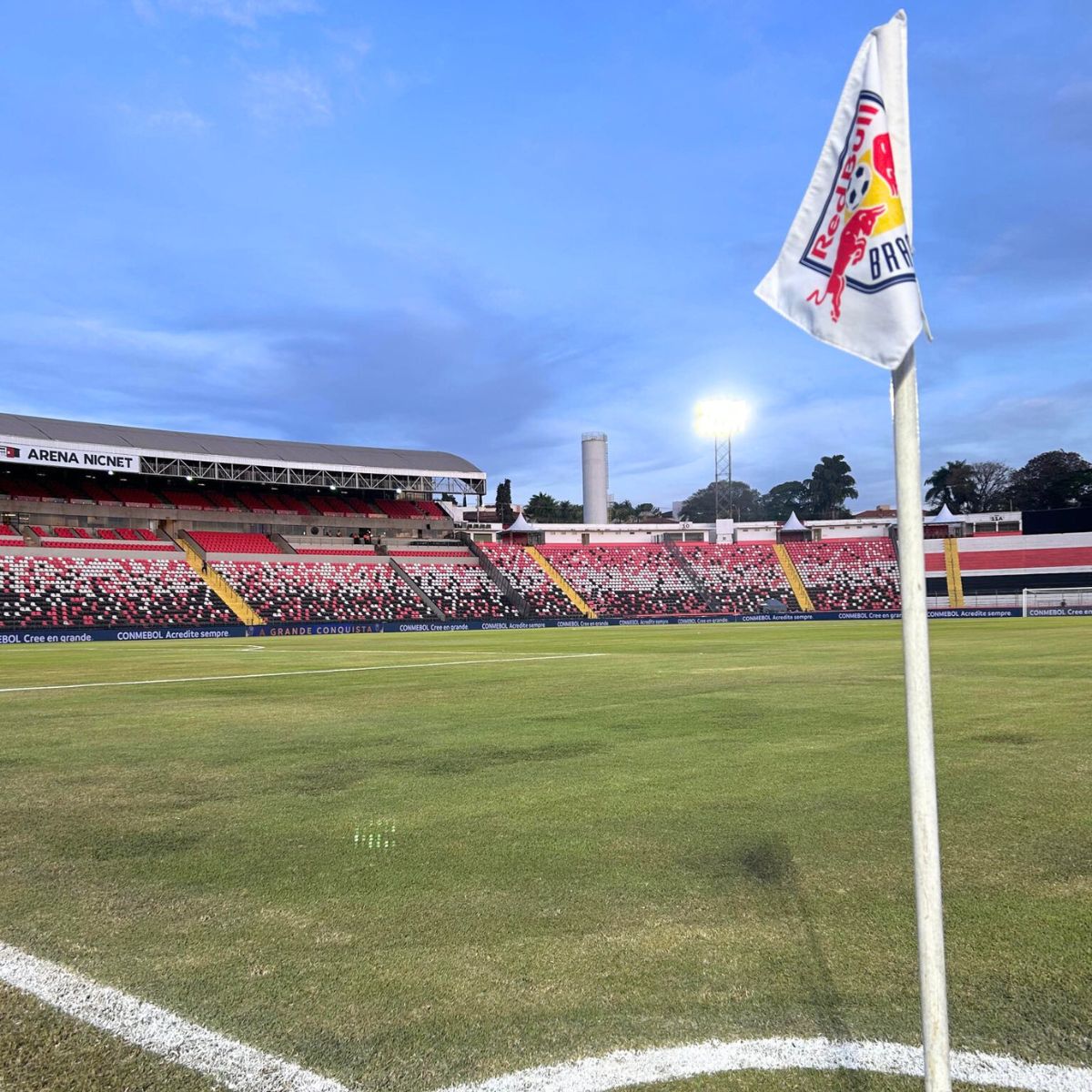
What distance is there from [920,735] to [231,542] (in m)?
62.2

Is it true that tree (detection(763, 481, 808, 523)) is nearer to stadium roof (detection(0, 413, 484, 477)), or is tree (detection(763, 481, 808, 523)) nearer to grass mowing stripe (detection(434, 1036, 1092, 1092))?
stadium roof (detection(0, 413, 484, 477))

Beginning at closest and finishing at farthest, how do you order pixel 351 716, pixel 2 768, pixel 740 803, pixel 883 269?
pixel 883 269
pixel 740 803
pixel 2 768
pixel 351 716

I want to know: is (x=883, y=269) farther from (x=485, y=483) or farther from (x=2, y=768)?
(x=485, y=483)

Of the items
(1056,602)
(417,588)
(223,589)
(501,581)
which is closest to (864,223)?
(223,589)

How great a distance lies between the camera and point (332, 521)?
70.2m

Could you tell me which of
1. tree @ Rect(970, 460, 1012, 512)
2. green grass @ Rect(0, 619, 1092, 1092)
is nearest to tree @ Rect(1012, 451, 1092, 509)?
tree @ Rect(970, 460, 1012, 512)

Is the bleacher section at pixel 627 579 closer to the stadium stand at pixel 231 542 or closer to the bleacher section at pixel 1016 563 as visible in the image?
the bleacher section at pixel 1016 563

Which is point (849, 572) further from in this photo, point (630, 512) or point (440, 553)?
point (630, 512)

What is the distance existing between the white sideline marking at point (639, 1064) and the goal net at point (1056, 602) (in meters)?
59.8

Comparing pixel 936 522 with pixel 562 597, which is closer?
pixel 562 597

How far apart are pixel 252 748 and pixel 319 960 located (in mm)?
5337

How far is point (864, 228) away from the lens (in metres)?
2.57

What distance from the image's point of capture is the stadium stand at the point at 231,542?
193ft

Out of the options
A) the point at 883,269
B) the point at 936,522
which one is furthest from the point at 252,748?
the point at 936,522
